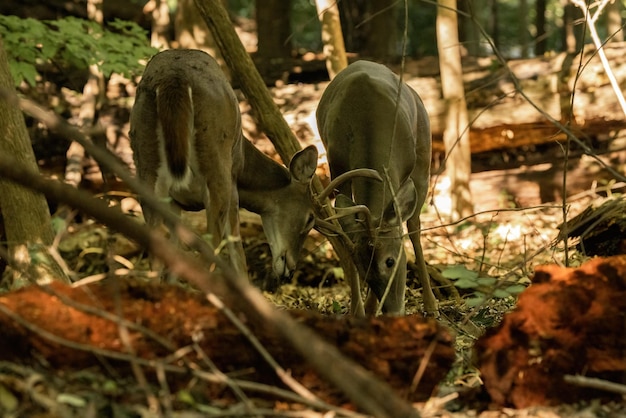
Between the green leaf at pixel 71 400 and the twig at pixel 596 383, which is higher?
the twig at pixel 596 383

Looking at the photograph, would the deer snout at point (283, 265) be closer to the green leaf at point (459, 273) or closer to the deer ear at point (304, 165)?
the deer ear at point (304, 165)

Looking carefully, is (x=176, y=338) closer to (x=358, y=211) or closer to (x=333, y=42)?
(x=358, y=211)

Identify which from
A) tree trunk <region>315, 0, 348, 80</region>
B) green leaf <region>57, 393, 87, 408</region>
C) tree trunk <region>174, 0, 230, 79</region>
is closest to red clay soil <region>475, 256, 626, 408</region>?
green leaf <region>57, 393, 87, 408</region>

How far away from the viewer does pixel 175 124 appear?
203 inches

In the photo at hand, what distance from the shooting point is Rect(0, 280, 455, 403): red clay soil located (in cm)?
302

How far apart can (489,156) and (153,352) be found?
9.64m

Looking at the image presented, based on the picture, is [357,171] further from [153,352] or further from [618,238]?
[153,352]

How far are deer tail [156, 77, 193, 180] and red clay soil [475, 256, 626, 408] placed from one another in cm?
243

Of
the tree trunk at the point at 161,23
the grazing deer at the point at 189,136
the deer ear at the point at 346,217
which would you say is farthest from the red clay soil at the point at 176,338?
the tree trunk at the point at 161,23

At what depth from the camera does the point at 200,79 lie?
544cm

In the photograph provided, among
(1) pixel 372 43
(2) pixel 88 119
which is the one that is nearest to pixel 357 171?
(2) pixel 88 119

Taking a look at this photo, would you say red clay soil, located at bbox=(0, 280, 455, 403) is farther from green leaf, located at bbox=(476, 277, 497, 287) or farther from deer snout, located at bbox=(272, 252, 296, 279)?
green leaf, located at bbox=(476, 277, 497, 287)

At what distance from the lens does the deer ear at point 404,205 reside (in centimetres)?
591

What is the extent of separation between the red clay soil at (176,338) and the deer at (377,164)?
86.7 inches
